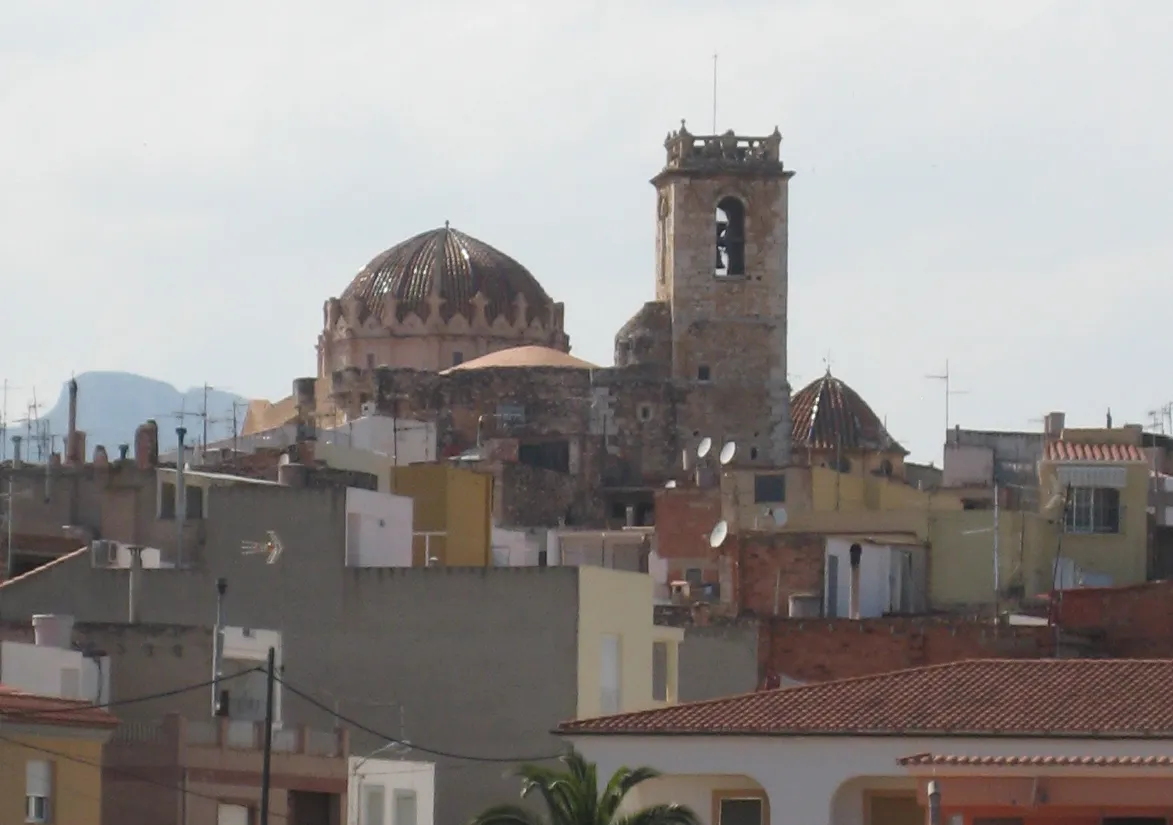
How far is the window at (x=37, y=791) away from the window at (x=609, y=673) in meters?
10.1

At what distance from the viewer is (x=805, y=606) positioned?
52.5 metres

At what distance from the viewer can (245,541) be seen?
44.5 m

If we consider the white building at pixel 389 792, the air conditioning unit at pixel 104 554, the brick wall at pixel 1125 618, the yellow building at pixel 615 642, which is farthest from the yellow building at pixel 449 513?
the white building at pixel 389 792

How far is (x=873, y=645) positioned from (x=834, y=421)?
35.5 meters

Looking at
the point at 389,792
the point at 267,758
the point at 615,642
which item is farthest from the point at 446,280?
the point at 267,758

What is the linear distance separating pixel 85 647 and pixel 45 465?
689 inches

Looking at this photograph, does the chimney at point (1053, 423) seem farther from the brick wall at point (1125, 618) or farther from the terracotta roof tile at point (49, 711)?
the terracotta roof tile at point (49, 711)

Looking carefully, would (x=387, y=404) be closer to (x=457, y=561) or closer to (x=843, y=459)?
(x=843, y=459)

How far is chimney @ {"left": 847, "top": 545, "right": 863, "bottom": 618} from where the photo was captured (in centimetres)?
5431

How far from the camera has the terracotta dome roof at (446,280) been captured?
90.9 m

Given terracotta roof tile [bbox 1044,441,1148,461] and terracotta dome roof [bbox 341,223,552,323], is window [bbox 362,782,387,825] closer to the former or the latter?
terracotta roof tile [bbox 1044,441,1148,461]

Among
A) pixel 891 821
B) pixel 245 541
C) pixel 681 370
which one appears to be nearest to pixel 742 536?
pixel 245 541

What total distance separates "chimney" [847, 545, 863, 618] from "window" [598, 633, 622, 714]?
31.9ft

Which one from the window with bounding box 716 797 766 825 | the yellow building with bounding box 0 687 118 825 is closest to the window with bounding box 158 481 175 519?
the yellow building with bounding box 0 687 118 825
